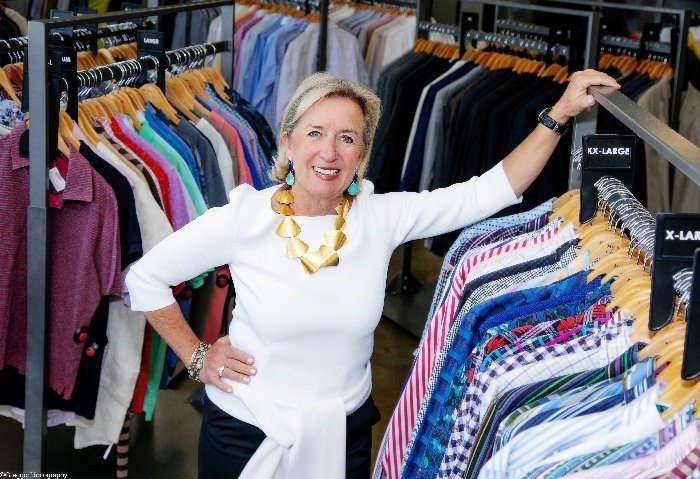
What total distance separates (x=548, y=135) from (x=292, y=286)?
2.03 ft

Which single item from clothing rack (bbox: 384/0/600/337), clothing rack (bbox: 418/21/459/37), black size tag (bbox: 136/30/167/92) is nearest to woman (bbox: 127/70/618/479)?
black size tag (bbox: 136/30/167/92)

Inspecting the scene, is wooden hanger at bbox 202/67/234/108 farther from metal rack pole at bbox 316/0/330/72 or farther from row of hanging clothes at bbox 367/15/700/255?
metal rack pole at bbox 316/0/330/72

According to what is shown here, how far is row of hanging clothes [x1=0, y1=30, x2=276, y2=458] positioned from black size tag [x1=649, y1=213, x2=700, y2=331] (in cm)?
157

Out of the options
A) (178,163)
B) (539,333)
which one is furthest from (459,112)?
(539,333)

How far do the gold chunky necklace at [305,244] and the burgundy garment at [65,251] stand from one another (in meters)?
0.70

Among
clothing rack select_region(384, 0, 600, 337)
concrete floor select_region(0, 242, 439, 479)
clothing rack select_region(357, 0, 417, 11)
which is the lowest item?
concrete floor select_region(0, 242, 439, 479)

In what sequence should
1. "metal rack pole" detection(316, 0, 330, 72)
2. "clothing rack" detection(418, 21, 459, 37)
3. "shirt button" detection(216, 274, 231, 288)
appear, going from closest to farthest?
1. "shirt button" detection(216, 274, 231, 288)
2. "clothing rack" detection(418, 21, 459, 37)
3. "metal rack pole" detection(316, 0, 330, 72)

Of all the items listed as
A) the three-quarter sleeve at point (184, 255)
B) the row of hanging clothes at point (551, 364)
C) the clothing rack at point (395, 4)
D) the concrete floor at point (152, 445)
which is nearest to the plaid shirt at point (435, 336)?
the row of hanging clothes at point (551, 364)

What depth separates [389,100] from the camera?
454 centimetres

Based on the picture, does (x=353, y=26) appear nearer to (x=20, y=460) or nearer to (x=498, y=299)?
(x=20, y=460)

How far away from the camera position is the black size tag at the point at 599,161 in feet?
6.60

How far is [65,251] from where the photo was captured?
264 cm

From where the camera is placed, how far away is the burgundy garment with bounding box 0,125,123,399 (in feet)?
8.39

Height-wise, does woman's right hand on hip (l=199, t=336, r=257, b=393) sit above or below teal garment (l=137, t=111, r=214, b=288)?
below
